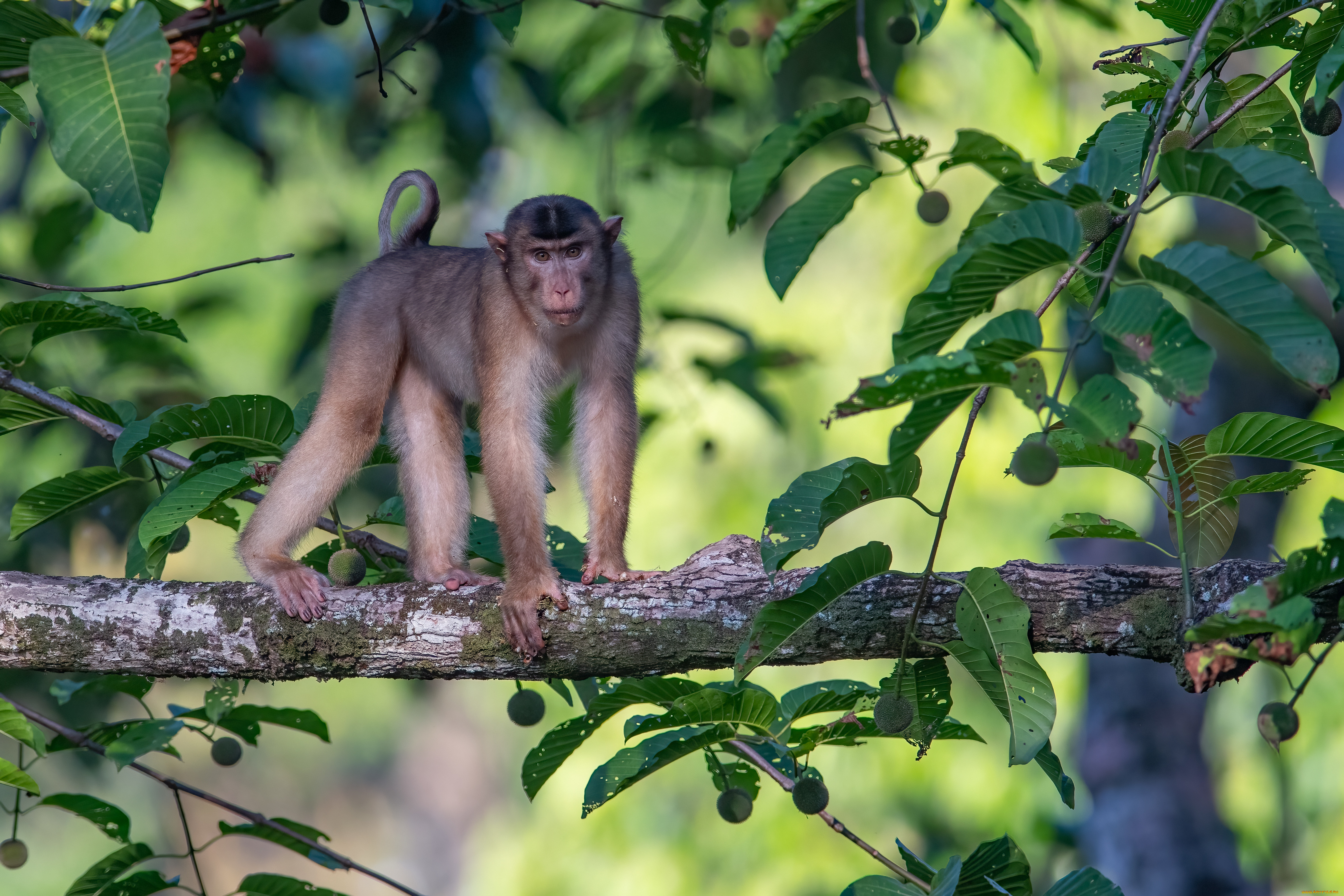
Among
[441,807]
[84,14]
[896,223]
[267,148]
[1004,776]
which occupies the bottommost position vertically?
[1004,776]

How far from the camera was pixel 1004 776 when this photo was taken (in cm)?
1116

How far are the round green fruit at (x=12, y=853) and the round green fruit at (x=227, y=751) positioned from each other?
731 millimetres

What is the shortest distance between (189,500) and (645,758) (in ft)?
6.10

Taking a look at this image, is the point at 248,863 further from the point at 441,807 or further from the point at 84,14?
the point at 84,14

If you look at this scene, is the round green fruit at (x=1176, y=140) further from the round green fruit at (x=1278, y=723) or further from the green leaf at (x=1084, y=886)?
the green leaf at (x=1084, y=886)

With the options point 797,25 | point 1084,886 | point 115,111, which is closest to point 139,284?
point 115,111

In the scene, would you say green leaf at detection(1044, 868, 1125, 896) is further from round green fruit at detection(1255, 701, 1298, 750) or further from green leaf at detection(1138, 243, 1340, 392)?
green leaf at detection(1138, 243, 1340, 392)

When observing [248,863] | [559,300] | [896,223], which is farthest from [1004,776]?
[248,863]

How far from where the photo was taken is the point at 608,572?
459 cm

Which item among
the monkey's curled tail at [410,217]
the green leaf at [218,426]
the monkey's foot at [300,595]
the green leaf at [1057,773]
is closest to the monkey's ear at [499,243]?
the monkey's curled tail at [410,217]

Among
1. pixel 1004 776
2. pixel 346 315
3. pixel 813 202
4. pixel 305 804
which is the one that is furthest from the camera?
pixel 305 804

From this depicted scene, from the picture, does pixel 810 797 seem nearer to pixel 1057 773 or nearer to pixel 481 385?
pixel 1057 773

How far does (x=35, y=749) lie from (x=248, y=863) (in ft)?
91.7

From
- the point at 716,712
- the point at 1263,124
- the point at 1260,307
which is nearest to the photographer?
the point at 1260,307
